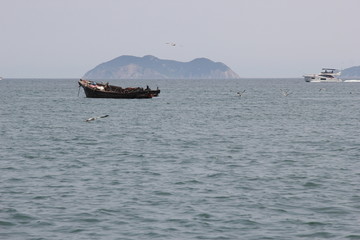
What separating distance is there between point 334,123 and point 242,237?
42538 mm

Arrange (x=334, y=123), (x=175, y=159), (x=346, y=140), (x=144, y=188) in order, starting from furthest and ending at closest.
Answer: (x=334, y=123), (x=346, y=140), (x=175, y=159), (x=144, y=188)

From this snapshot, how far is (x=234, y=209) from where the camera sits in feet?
66.2

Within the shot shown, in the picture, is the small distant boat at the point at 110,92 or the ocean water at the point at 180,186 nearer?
the ocean water at the point at 180,186

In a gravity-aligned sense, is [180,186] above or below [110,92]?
below

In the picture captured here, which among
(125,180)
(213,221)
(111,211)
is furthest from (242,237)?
(125,180)

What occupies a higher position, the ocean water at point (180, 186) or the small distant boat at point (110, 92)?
the small distant boat at point (110, 92)

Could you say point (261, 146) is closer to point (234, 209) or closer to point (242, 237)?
point (234, 209)

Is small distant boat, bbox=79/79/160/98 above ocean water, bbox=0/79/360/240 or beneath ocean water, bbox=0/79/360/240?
above

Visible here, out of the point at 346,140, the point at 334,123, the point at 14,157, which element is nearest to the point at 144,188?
the point at 14,157

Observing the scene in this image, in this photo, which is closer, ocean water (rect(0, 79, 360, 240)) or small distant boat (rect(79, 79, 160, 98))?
ocean water (rect(0, 79, 360, 240))

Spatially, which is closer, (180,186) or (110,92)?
(180,186)

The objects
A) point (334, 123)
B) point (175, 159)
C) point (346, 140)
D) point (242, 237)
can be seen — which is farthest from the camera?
point (334, 123)

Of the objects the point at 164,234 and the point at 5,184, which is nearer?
the point at 164,234

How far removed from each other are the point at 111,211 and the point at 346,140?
26.2 metres
